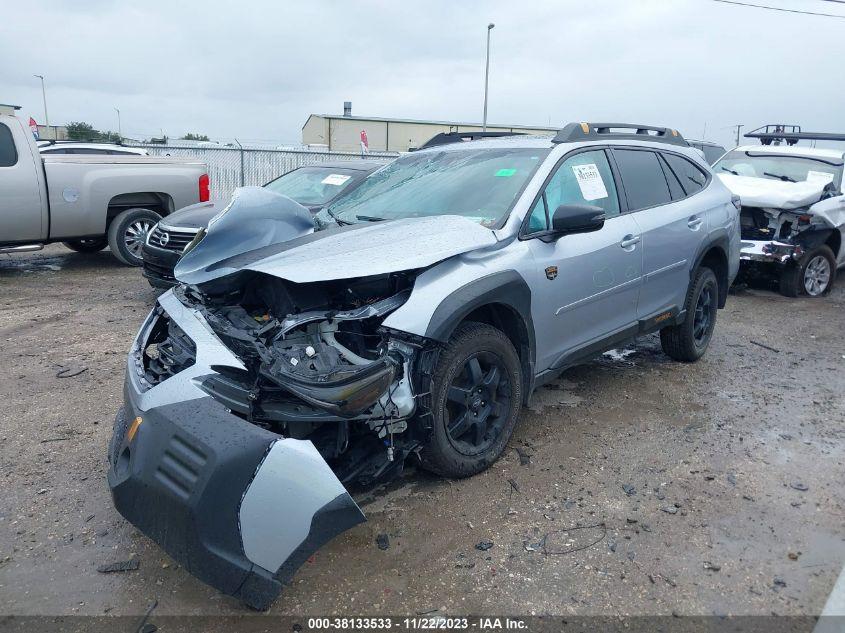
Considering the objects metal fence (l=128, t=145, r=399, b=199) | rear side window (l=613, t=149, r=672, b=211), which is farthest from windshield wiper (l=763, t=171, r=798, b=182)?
metal fence (l=128, t=145, r=399, b=199)

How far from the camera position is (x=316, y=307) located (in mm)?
3166

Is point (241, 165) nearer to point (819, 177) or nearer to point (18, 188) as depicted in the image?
point (18, 188)

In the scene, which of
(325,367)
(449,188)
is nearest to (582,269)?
(449,188)

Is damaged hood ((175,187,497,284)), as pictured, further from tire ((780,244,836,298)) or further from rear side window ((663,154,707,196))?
tire ((780,244,836,298))

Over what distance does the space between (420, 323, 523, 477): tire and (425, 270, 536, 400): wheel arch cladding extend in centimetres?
11

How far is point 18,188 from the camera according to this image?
821 cm

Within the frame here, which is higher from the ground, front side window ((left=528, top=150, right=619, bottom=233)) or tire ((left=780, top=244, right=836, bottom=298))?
front side window ((left=528, top=150, right=619, bottom=233))

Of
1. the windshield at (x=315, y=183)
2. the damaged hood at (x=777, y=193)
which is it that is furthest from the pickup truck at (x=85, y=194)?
the damaged hood at (x=777, y=193)

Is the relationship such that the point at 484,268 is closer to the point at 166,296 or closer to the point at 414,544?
the point at 414,544

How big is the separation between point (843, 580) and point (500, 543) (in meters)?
1.43

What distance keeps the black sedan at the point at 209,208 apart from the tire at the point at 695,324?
2.92 meters

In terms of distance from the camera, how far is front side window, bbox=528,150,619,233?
153 inches

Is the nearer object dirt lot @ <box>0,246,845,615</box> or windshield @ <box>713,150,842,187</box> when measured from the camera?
dirt lot @ <box>0,246,845,615</box>

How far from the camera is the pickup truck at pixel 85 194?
825 centimetres
